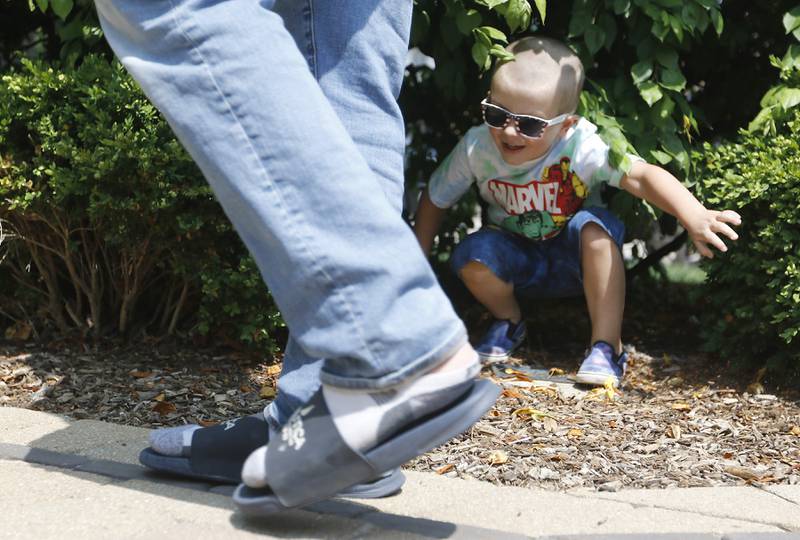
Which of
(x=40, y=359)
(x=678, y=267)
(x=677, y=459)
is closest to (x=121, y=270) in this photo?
(x=40, y=359)

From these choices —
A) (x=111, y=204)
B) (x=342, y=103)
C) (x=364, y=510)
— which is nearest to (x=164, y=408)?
(x=111, y=204)

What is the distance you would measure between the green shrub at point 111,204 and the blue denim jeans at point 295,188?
50.4 inches

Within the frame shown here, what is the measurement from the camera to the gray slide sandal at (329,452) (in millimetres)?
1540

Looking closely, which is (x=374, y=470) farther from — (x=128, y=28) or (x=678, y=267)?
(x=678, y=267)

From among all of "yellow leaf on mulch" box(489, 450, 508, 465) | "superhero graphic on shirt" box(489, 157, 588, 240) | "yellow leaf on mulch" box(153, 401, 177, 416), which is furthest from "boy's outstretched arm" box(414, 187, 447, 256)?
"yellow leaf on mulch" box(489, 450, 508, 465)

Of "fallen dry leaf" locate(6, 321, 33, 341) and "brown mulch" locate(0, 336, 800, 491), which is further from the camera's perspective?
"fallen dry leaf" locate(6, 321, 33, 341)

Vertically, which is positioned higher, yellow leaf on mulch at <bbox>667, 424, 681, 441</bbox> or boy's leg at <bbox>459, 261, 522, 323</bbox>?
boy's leg at <bbox>459, 261, 522, 323</bbox>

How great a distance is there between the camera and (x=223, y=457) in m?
1.89

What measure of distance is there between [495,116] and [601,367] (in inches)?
35.2

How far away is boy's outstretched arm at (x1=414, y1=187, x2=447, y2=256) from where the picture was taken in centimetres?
355

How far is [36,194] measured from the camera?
9.55ft

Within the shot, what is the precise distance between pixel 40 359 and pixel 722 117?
2767mm

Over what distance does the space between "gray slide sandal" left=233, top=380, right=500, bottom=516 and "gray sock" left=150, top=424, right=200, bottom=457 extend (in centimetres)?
32

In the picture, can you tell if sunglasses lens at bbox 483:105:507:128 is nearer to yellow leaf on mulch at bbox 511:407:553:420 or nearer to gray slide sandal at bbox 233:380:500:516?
yellow leaf on mulch at bbox 511:407:553:420
